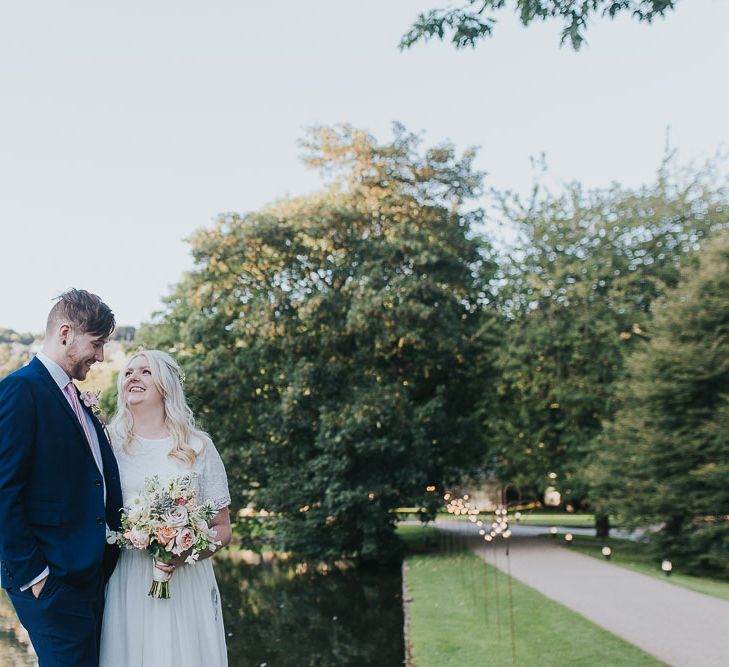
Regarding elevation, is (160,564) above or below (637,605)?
above

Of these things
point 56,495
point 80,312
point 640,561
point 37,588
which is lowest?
point 640,561

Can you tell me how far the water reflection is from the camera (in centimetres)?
1049

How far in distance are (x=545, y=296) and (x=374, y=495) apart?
7239 mm

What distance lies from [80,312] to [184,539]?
110cm

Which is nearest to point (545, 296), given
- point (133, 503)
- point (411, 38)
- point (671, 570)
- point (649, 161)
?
point (649, 161)

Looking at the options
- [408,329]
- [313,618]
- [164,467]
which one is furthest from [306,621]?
[164,467]

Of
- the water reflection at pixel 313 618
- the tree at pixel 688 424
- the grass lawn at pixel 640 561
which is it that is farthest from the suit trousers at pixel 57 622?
the tree at pixel 688 424

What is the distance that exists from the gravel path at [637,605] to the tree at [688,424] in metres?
1.40

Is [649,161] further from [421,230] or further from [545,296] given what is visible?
[421,230]

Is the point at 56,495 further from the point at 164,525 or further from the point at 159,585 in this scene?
the point at 159,585

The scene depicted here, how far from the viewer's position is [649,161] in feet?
78.2

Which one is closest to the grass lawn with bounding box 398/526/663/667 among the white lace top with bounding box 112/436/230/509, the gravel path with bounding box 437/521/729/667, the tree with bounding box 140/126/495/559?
the gravel path with bounding box 437/521/729/667

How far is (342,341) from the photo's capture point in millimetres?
22359

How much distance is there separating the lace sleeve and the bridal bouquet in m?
0.20
